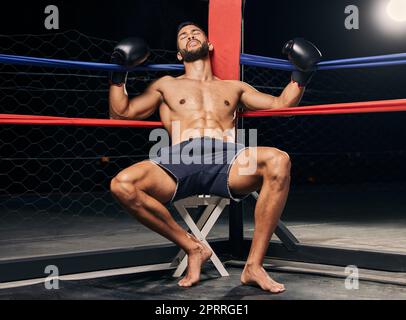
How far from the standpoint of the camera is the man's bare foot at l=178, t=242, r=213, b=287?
2814mm

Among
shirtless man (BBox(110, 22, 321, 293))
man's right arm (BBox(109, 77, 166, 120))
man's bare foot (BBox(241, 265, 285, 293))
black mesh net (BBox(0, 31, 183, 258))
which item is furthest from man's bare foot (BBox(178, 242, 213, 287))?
black mesh net (BBox(0, 31, 183, 258))

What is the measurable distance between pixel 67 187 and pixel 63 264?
491cm

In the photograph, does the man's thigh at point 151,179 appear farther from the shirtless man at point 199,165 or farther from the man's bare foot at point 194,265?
the man's bare foot at point 194,265

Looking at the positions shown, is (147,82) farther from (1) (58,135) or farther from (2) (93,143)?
(1) (58,135)

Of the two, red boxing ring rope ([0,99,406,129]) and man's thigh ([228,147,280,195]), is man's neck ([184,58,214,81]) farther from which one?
man's thigh ([228,147,280,195])

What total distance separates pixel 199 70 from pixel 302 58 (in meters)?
0.47

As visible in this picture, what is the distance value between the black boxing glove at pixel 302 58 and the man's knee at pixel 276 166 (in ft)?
2.03

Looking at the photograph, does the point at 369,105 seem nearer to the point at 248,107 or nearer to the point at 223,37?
the point at 248,107

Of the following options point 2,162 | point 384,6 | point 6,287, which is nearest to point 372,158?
point 384,6

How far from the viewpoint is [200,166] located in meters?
2.86

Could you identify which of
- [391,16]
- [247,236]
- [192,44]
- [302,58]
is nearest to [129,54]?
[192,44]

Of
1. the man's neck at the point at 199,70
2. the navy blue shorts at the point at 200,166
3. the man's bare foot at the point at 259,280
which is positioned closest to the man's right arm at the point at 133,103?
the man's neck at the point at 199,70

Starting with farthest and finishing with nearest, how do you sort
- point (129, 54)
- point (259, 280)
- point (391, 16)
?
1. point (391, 16)
2. point (129, 54)
3. point (259, 280)

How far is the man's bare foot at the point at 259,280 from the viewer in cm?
267
